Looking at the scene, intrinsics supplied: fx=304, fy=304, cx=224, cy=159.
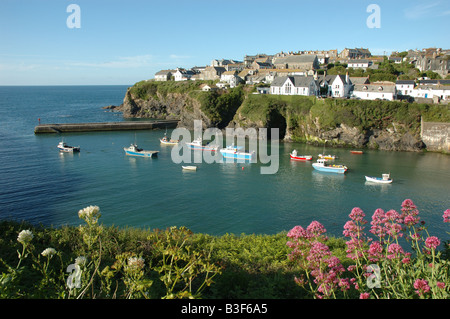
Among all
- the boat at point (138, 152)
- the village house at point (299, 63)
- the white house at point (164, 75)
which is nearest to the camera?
the boat at point (138, 152)

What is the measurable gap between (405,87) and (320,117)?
58.3 ft

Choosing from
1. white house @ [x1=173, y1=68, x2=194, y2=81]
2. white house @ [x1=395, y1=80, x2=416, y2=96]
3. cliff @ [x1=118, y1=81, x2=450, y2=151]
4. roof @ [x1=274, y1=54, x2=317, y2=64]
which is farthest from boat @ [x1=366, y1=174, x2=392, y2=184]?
white house @ [x1=173, y1=68, x2=194, y2=81]

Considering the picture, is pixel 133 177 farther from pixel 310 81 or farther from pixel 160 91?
pixel 160 91

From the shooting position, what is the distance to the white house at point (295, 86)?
52.2 meters

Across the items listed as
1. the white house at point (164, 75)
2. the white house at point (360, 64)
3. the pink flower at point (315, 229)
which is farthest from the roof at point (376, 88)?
the white house at point (164, 75)

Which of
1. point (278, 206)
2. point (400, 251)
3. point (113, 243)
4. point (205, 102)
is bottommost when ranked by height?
point (278, 206)

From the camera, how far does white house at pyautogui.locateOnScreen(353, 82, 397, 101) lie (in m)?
48.1

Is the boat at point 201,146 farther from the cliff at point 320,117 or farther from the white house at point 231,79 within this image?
the white house at point 231,79

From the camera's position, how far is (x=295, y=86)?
175 feet

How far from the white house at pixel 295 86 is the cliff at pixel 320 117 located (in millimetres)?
2282

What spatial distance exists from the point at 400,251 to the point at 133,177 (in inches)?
1056

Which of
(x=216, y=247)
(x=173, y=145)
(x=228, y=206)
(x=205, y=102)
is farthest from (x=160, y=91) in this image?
(x=216, y=247)

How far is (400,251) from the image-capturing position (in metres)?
5.16

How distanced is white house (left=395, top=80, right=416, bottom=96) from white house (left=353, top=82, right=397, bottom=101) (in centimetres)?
179
